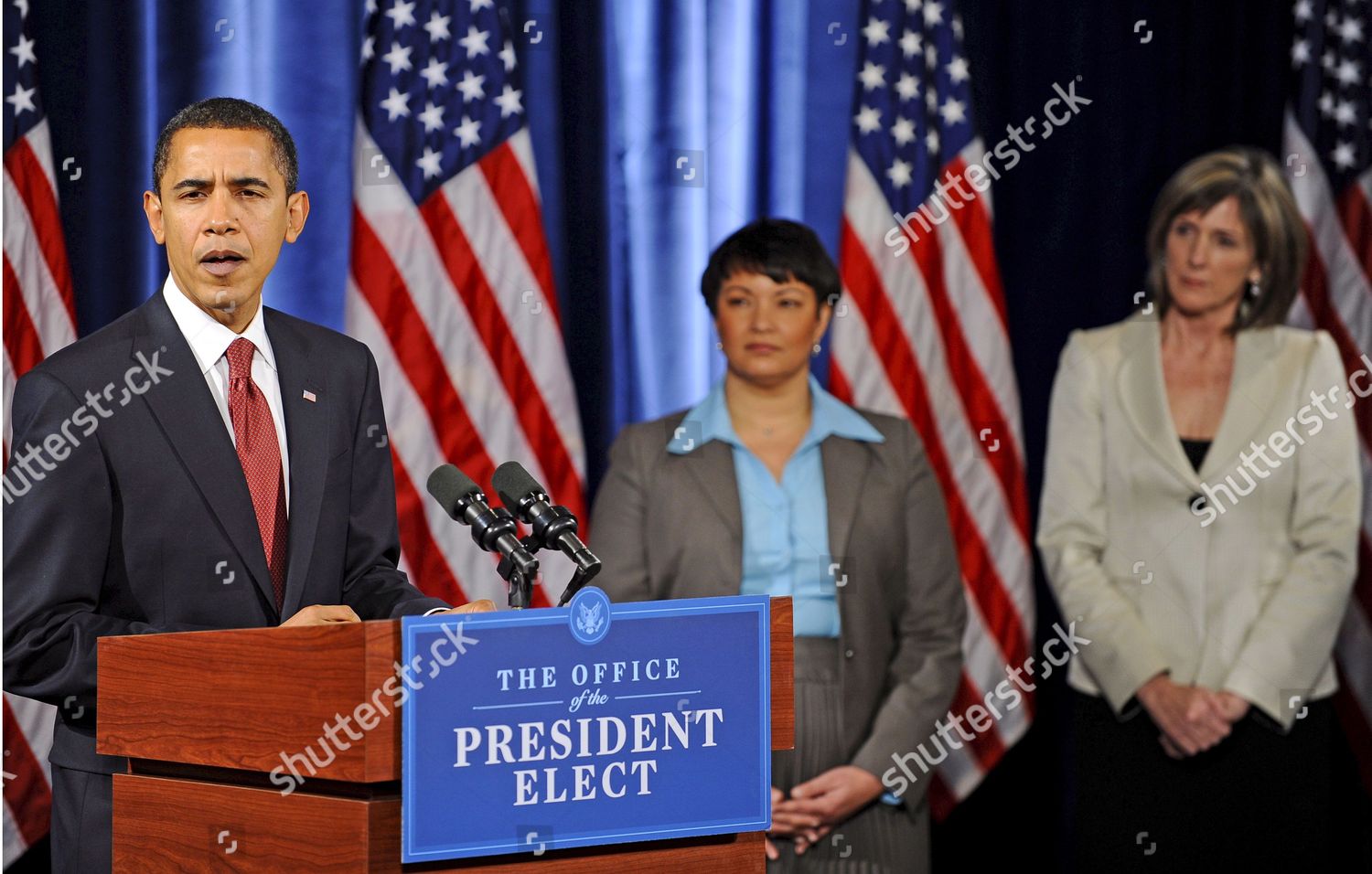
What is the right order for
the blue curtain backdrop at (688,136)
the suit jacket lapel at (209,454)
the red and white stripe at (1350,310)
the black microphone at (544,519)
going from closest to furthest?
1. the black microphone at (544,519)
2. the suit jacket lapel at (209,454)
3. the blue curtain backdrop at (688,136)
4. the red and white stripe at (1350,310)

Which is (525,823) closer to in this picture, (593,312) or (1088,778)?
(593,312)

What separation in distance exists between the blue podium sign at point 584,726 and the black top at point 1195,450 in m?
2.88

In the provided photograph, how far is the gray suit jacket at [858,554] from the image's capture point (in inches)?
155

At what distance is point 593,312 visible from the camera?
4.28 metres

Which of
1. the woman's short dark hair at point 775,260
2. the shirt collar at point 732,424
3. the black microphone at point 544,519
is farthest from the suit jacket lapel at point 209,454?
the woman's short dark hair at point 775,260

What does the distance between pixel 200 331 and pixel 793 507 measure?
1970 millimetres

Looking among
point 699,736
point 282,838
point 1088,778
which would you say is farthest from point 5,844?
Result: point 1088,778

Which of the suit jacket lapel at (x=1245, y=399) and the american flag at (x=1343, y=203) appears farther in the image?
the american flag at (x=1343, y=203)

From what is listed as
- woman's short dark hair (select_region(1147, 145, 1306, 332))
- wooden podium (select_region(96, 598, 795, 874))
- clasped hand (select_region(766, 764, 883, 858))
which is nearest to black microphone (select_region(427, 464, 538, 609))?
wooden podium (select_region(96, 598, 795, 874))

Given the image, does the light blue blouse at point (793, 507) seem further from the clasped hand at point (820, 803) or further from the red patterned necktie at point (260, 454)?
the red patterned necktie at point (260, 454)

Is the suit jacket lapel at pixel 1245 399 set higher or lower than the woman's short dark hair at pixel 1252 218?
lower
